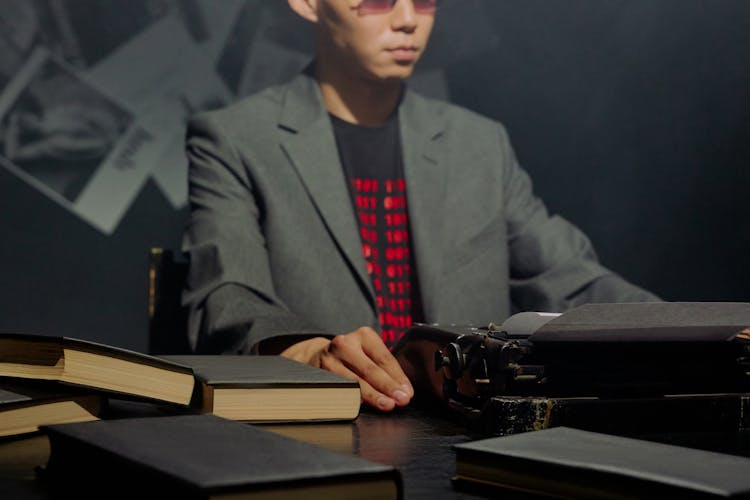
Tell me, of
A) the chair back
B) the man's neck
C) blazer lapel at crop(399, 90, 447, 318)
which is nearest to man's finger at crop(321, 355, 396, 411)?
the chair back

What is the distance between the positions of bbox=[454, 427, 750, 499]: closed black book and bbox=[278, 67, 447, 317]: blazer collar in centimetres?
189

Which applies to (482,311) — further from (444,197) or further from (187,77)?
(187,77)

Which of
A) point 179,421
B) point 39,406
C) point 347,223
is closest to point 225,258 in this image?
point 347,223

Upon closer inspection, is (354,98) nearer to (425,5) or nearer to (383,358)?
(425,5)

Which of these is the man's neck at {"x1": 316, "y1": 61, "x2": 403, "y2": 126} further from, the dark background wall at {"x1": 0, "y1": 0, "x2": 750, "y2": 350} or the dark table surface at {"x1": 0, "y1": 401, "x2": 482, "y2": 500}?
the dark table surface at {"x1": 0, "y1": 401, "x2": 482, "y2": 500}

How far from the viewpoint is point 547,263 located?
2811mm

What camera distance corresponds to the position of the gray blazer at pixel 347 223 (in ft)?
7.85

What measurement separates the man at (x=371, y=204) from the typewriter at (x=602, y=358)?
1.30m

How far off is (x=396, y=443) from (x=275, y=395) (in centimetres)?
15

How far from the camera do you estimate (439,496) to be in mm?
631

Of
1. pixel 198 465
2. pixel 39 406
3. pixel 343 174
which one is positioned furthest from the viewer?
pixel 343 174

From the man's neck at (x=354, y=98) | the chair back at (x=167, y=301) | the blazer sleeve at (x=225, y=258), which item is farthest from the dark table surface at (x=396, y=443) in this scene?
the man's neck at (x=354, y=98)

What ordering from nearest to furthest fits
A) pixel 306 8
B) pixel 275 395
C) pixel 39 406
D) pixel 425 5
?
pixel 39 406
pixel 275 395
pixel 306 8
pixel 425 5

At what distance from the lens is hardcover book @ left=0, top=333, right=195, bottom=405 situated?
870 mm
